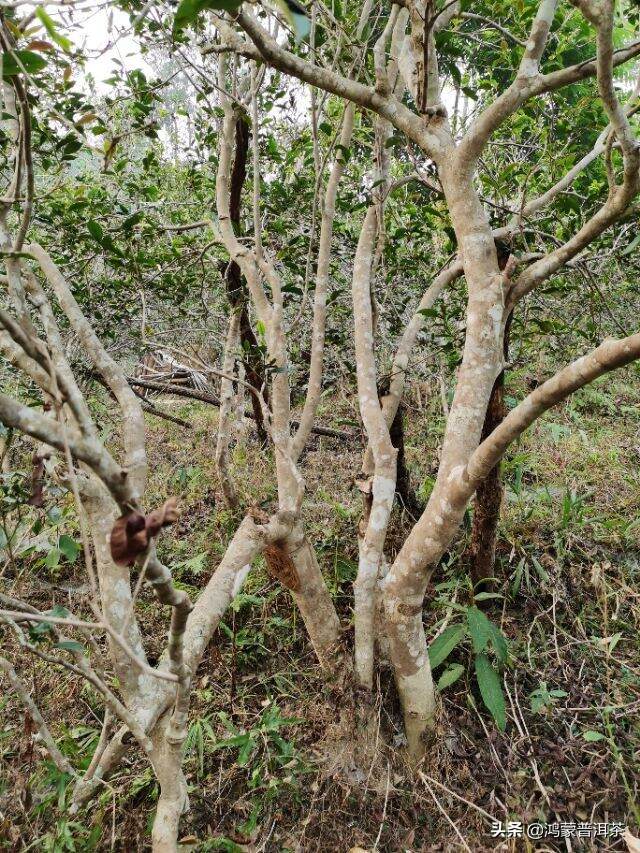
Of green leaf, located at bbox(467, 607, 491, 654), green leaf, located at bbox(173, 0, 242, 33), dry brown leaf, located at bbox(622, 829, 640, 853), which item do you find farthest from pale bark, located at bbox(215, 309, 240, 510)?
dry brown leaf, located at bbox(622, 829, 640, 853)

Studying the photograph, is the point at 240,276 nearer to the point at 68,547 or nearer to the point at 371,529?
the point at 371,529

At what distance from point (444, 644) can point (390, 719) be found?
1.43ft

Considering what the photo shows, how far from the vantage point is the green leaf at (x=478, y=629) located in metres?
2.46

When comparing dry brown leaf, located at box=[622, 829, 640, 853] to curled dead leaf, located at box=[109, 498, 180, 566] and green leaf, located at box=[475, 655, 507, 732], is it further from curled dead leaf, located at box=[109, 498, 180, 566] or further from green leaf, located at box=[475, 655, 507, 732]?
curled dead leaf, located at box=[109, 498, 180, 566]

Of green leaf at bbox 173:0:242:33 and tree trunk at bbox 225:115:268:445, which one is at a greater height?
tree trunk at bbox 225:115:268:445

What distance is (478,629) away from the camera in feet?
8.20

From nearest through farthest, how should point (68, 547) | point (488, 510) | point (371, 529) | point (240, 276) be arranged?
point (68, 547), point (371, 529), point (488, 510), point (240, 276)

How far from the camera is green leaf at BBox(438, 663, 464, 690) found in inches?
96.4

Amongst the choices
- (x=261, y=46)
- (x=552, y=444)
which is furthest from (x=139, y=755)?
(x=552, y=444)

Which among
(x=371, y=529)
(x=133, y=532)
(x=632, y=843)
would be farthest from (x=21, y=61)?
(x=632, y=843)

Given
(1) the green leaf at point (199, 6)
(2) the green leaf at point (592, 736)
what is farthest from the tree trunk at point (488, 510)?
(1) the green leaf at point (199, 6)

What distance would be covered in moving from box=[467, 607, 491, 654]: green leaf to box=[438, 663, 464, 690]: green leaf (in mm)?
128

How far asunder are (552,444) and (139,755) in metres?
3.98

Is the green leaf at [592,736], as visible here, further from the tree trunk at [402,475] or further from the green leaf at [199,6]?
the green leaf at [199,6]
